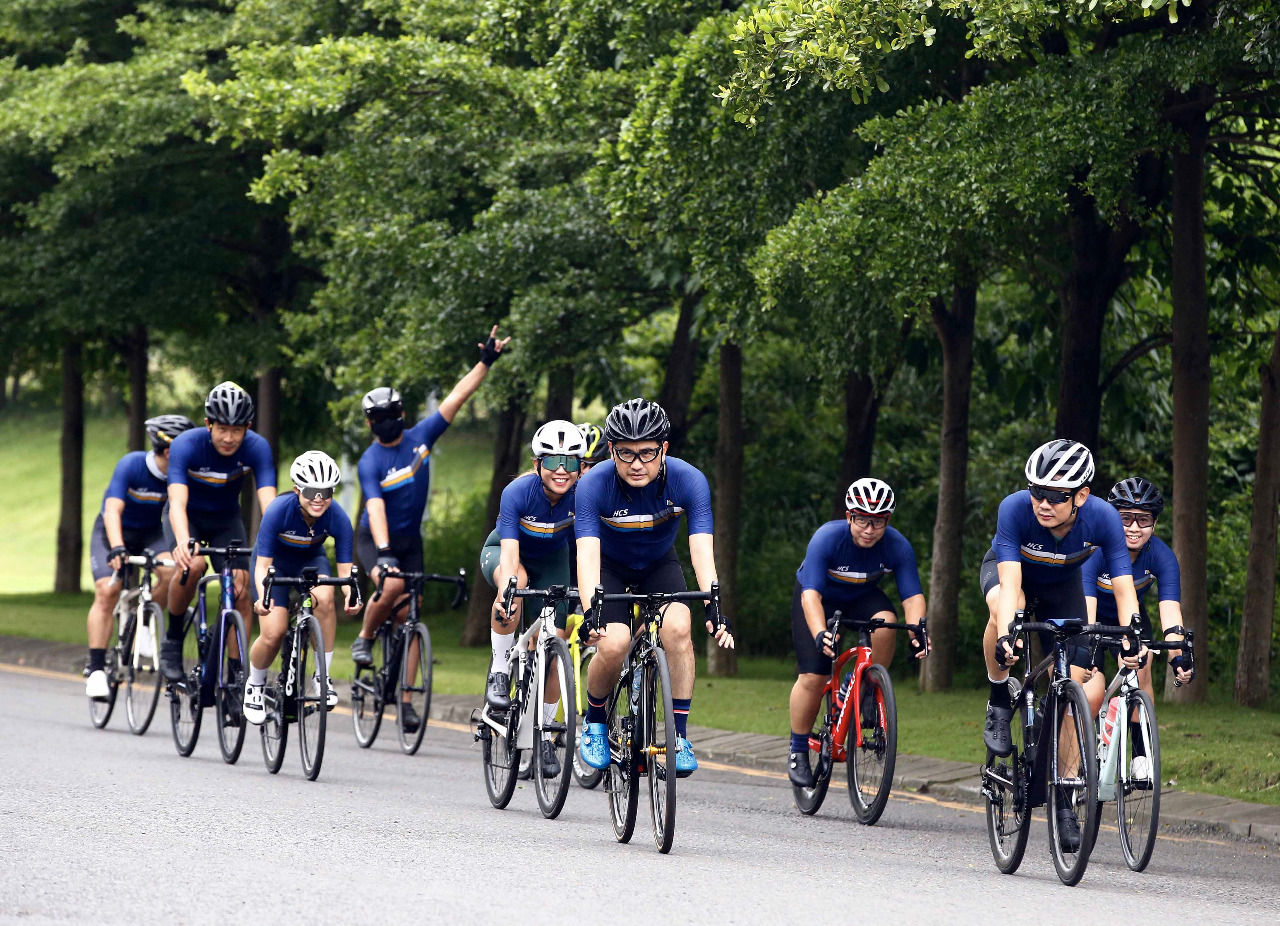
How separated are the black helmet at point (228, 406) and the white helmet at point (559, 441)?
8.38 feet

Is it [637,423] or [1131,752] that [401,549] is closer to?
[637,423]

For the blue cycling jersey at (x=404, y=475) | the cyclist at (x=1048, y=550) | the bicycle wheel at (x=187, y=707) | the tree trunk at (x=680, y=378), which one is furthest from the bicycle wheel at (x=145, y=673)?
the tree trunk at (x=680, y=378)

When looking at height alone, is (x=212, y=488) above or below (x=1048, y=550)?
above

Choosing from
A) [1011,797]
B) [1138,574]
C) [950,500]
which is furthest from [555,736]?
[950,500]

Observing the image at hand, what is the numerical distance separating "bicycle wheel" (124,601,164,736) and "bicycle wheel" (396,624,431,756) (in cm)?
173

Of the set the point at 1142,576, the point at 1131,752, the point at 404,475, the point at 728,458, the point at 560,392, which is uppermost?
the point at 560,392

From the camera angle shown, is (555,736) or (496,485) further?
(496,485)

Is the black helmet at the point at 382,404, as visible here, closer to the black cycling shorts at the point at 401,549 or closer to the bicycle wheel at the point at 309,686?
the black cycling shorts at the point at 401,549

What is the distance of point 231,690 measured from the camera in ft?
36.6

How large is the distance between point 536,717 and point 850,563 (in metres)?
2.08

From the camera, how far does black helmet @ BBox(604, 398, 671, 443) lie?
26.9 ft

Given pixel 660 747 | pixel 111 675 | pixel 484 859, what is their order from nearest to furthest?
1. pixel 484 859
2. pixel 660 747
3. pixel 111 675

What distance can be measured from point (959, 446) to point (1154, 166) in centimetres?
315

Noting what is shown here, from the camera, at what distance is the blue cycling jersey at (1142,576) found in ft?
30.3
